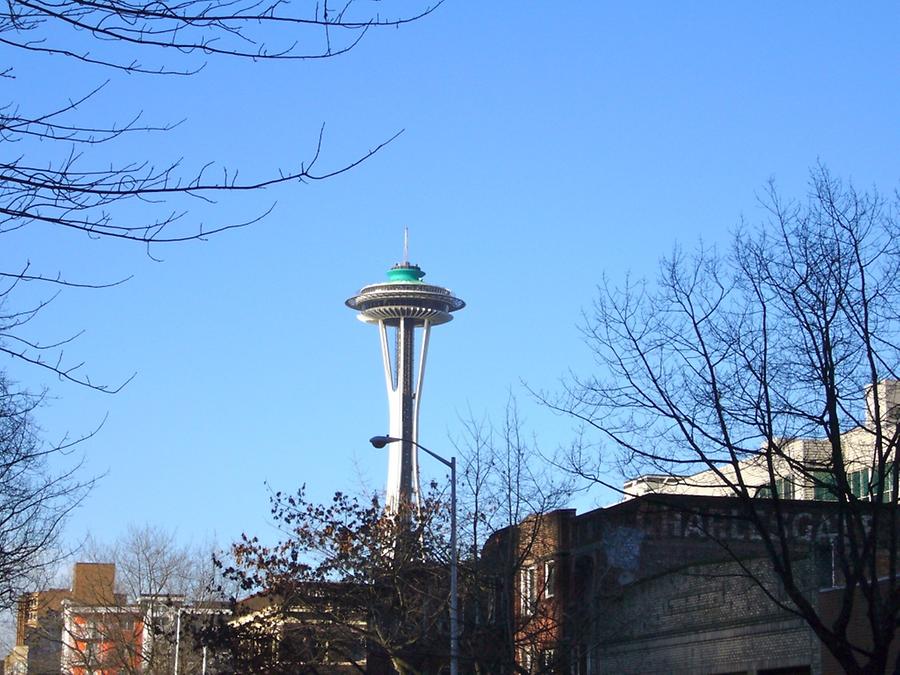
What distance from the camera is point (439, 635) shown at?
130 ft

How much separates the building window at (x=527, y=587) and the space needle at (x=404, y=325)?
133m

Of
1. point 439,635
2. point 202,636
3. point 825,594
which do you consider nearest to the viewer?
point 825,594

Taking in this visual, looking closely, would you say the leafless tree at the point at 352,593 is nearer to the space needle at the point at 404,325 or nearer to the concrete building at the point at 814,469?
the concrete building at the point at 814,469

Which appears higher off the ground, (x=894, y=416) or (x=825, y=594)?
(x=894, y=416)

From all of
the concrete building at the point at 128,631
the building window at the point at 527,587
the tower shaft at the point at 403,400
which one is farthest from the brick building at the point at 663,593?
the tower shaft at the point at 403,400

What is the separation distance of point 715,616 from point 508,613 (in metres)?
4.64

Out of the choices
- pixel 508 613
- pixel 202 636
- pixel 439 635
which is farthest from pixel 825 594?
pixel 202 636

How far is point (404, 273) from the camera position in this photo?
626 ft

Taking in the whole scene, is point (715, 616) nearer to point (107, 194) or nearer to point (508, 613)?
point (508, 613)

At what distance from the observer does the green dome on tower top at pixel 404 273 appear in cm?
19050

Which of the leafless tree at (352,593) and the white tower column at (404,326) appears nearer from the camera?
the leafless tree at (352,593)

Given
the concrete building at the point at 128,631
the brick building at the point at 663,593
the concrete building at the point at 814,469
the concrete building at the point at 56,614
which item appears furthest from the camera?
the concrete building at the point at 56,614

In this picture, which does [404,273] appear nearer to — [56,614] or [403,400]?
[403,400]

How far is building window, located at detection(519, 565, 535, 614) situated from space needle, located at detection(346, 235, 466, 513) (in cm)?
13336
